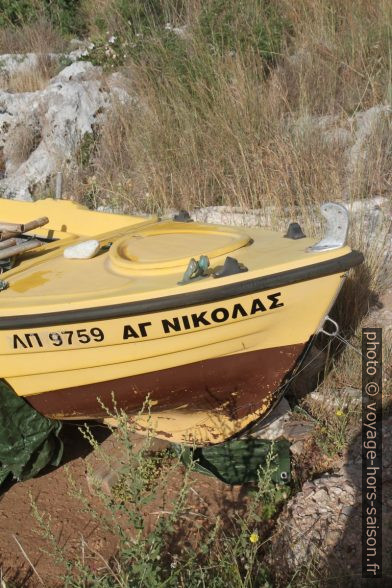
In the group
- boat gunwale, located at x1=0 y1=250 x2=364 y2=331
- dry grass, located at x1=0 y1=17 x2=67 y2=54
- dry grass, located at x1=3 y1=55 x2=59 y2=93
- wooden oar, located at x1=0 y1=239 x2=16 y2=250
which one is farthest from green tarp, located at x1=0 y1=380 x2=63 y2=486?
dry grass, located at x1=0 y1=17 x2=67 y2=54

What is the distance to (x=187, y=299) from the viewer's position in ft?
8.59

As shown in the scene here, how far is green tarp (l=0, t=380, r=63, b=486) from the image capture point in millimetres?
3102

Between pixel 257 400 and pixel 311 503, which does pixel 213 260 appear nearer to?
pixel 257 400

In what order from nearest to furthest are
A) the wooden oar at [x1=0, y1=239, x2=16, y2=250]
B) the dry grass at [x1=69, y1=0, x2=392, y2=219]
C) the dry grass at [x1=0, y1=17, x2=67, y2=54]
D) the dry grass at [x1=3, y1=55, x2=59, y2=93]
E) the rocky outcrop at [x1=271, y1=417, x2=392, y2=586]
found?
1. the rocky outcrop at [x1=271, y1=417, x2=392, y2=586]
2. the wooden oar at [x1=0, y1=239, x2=16, y2=250]
3. the dry grass at [x1=69, y1=0, x2=392, y2=219]
4. the dry grass at [x1=3, y1=55, x2=59, y2=93]
5. the dry grass at [x1=0, y1=17, x2=67, y2=54]

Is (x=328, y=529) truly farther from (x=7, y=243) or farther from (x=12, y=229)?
(x=12, y=229)

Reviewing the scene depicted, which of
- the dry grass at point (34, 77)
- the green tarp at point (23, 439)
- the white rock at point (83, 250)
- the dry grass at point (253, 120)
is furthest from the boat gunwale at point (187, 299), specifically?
the dry grass at point (34, 77)

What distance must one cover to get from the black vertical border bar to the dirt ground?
0.62 meters

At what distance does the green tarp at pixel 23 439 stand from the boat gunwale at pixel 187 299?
55 cm

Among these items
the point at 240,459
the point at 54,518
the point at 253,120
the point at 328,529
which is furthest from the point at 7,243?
the point at 253,120

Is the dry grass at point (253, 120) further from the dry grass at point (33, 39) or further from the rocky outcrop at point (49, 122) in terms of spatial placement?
the dry grass at point (33, 39)

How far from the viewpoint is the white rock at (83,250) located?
3.31 metres

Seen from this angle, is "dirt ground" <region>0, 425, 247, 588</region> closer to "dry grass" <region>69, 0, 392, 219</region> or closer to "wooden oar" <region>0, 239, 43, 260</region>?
"wooden oar" <region>0, 239, 43, 260</region>

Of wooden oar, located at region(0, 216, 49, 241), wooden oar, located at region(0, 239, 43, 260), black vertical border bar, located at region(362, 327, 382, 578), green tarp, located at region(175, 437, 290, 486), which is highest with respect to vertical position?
wooden oar, located at region(0, 216, 49, 241)

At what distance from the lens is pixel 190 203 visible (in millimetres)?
5172
